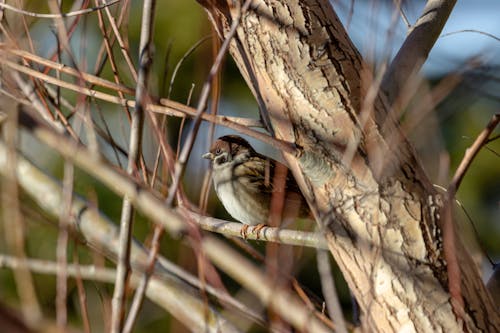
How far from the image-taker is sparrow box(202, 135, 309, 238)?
15.8 ft

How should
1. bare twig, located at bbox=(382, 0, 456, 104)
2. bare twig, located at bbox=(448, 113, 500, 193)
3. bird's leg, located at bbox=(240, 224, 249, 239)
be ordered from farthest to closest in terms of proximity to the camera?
bird's leg, located at bbox=(240, 224, 249, 239)
bare twig, located at bbox=(382, 0, 456, 104)
bare twig, located at bbox=(448, 113, 500, 193)

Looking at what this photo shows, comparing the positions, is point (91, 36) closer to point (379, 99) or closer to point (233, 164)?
point (233, 164)

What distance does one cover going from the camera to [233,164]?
5328mm

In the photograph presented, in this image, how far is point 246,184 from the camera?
506 cm

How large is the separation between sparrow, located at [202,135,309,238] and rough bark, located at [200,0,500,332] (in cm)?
196

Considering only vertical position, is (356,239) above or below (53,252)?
above

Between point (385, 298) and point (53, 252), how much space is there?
191 inches

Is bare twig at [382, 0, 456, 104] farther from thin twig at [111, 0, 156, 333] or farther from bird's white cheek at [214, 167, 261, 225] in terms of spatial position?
bird's white cheek at [214, 167, 261, 225]

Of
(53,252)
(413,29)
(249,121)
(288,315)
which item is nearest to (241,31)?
(249,121)

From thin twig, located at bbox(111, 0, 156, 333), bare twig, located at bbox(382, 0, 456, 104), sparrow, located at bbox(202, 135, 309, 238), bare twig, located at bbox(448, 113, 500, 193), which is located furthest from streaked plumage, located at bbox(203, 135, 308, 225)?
thin twig, located at bbox(111, 0, 156, 333)

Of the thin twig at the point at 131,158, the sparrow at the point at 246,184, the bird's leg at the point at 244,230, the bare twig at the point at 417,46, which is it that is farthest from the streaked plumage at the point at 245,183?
the thin twig at the point at 131,158

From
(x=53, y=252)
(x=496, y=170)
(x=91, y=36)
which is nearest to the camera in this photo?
(x=53, y=252)

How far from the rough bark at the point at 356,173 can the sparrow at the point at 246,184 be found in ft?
6.44

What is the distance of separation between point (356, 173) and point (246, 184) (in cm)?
254
